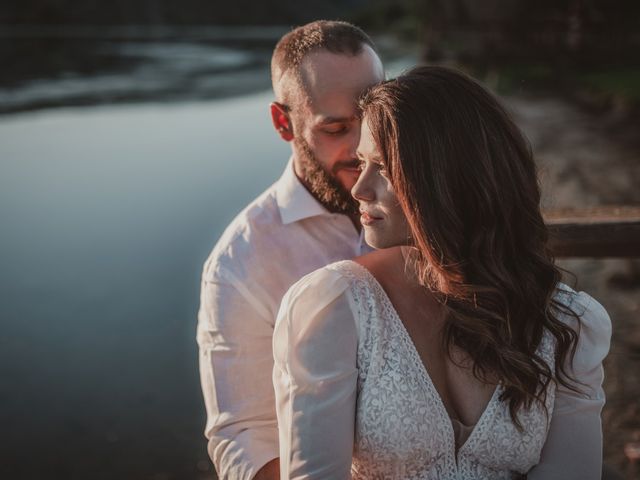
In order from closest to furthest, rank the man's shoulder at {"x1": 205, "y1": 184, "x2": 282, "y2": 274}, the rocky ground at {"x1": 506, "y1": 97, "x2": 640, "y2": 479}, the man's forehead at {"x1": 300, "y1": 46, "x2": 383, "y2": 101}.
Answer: the man's shoulder at {"x1": 205, "y1": 184, "x2": 282, "y2": 274} < the man's forehead at {"x1": 300, "y1": 46, "x2": 383, "y2": 101} < the rocky ground at {"x1": 506, "y1": 97, "x2": 640, "y2": 479}

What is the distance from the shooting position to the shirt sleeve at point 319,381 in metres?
1.58

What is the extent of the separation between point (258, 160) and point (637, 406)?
7619mm

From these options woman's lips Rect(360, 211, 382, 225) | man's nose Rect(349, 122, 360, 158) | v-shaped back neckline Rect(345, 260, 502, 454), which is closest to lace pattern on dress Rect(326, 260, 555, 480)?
v-shaped back neckline Rect(345, 260, 502, 454)

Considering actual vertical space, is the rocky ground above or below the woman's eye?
below

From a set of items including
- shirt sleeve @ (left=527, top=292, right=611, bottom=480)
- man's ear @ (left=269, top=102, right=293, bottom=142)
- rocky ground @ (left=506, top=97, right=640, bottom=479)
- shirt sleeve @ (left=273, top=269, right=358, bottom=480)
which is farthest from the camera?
rocky ground @ (left=506, top=97, right=640, bottom=479)

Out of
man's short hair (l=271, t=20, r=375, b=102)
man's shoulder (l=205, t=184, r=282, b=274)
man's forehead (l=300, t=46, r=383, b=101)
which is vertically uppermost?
man's short hair (l=271, t=20, r=375, b=102)

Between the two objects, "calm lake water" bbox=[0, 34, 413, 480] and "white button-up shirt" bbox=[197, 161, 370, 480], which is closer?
"white button-up shirt" bbox=[197, 161, 370, 480]

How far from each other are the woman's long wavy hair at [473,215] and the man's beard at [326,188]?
2.46ft

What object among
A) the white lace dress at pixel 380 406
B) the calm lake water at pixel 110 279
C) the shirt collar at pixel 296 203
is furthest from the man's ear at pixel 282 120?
the calm lake water at pixel 110 279

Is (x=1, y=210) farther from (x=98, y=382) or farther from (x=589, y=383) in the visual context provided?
(x=589, y=383)

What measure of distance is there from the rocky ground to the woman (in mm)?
543

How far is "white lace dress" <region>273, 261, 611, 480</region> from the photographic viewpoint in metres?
1.59

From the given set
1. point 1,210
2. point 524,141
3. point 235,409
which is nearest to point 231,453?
point 235,409

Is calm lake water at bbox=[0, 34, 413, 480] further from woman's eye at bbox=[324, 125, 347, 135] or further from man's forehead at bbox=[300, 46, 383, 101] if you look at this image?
man's forehead at bbox=[300, 46, 383, 101]
